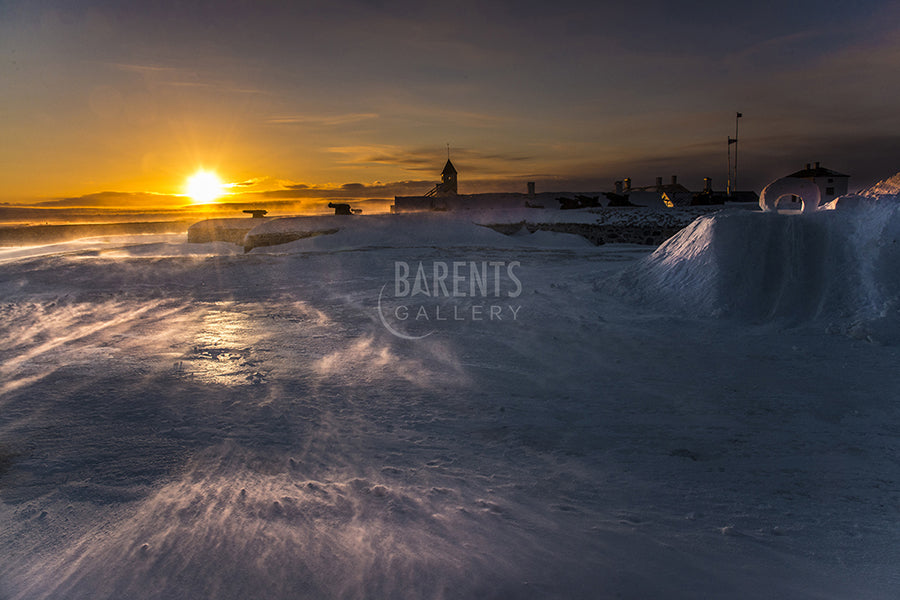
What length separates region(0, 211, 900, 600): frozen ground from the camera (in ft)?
7.48

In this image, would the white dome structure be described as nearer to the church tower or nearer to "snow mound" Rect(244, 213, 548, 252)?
"snow mound" Rect(244, 213, 548, 252)

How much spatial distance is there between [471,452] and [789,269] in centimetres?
663

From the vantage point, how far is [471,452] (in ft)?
11.3

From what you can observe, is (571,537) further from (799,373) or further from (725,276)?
(725,276)

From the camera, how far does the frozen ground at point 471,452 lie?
2.28 m

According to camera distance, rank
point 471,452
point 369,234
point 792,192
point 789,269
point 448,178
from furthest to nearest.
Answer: point 448,178 → point 369,234 → point 792,192 → point 789,269 → point 471,452

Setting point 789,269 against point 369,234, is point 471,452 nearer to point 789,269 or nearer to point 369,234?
point 789,269

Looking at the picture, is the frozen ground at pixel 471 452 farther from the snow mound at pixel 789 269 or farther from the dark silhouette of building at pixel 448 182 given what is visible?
the dark silhouette of building at pixel 448 182

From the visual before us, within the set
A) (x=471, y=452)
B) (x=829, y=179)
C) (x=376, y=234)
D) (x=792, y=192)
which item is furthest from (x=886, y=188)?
(x=829, y=179)

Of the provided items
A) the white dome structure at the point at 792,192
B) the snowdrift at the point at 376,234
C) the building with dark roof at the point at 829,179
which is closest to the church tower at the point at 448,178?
the snowdrift at the point at 376,234

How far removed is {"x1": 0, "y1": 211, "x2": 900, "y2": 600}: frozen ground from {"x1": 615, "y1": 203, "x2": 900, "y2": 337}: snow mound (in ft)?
0.19

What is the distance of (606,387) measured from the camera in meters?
4.70

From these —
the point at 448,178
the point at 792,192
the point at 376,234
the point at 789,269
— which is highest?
the point at 448,178

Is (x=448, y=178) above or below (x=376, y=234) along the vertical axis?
above
